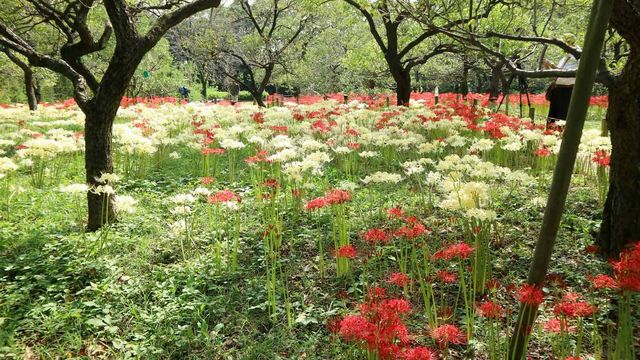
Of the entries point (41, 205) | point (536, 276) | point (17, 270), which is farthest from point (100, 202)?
point (536, 276)

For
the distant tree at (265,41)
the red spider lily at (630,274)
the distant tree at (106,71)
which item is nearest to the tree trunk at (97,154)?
the distant tree at (106,71)

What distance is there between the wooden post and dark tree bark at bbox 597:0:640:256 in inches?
86.4

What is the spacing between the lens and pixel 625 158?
398 cm

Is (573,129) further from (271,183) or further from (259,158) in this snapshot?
(259,158)

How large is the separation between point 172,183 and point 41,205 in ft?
6.92

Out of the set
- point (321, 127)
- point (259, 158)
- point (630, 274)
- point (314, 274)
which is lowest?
point (314, 274)

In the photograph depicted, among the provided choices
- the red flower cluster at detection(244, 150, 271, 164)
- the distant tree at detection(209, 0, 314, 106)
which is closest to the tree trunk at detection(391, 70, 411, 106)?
the distant tree at detection(209, 0, 314, 106)

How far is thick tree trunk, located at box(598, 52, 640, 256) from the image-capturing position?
3797 mm

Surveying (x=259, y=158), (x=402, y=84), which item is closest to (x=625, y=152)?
(x=259, y=158)

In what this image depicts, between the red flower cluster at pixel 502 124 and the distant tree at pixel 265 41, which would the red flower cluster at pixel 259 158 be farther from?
the distant tree at pixel 265 41

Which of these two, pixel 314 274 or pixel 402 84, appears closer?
pixel 314 274

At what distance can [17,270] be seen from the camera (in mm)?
4578

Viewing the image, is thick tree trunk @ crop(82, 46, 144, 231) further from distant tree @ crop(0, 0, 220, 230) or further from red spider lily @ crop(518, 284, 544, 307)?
red spider lily @ crop(518, 284, 544, 307)

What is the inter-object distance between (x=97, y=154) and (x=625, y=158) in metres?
5.99
